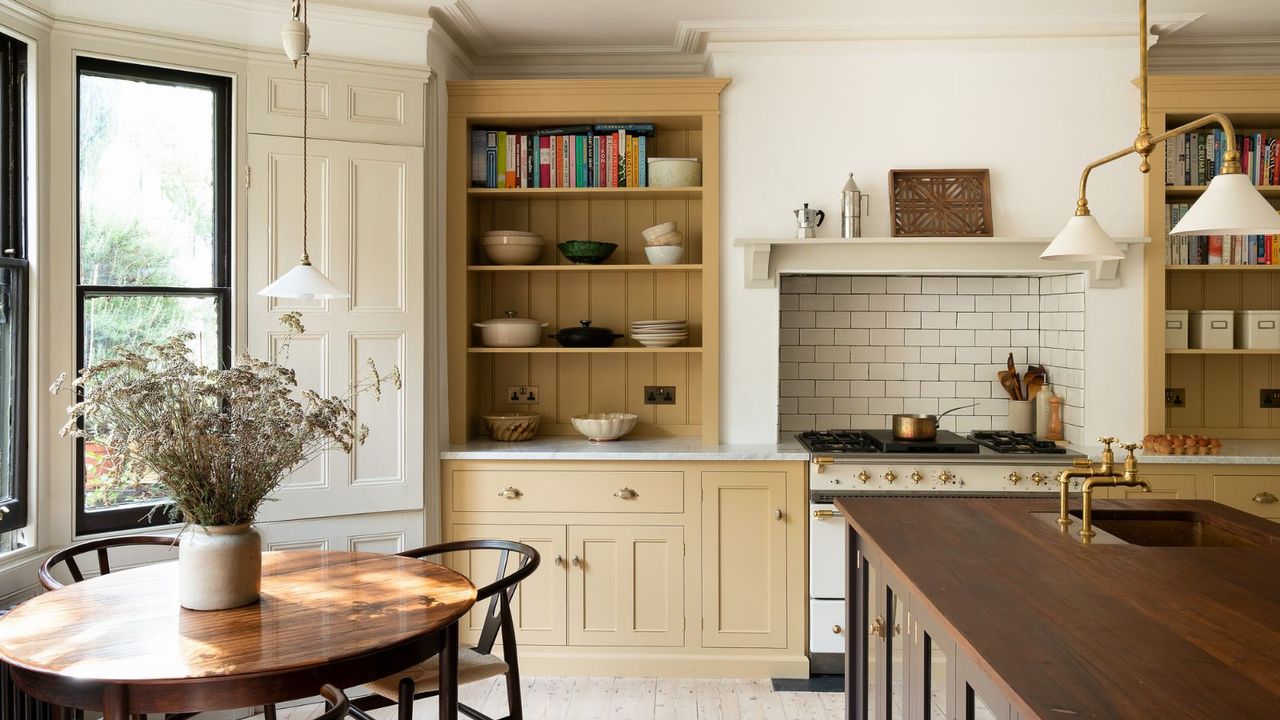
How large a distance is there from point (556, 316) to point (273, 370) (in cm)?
219

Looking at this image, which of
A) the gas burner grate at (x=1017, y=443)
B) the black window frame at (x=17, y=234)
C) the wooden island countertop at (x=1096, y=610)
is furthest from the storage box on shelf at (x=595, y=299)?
the wooden island countertop at (x=1096, y=610)

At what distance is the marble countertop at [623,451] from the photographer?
11.8ft

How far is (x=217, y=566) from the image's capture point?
2006 millimetres

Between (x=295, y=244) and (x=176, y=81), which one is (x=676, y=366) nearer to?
(x=295, y=244)

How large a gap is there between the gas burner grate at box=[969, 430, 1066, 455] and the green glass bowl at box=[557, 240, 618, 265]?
6.13ft

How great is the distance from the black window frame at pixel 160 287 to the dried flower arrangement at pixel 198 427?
120cm

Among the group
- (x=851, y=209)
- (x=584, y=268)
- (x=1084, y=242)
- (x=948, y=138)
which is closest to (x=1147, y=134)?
(x=1084, y=242)

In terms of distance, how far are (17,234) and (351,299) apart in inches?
42.9

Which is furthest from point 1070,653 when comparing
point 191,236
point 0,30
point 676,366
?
point 0,30

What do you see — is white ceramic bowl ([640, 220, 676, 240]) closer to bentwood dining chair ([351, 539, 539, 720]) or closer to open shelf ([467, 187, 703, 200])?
open shelf ([467, 187, 703, 200])

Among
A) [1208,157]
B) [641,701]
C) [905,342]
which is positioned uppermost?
→ [1208,157]

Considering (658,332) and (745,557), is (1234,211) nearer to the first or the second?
(745,557)

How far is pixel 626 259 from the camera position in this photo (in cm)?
420

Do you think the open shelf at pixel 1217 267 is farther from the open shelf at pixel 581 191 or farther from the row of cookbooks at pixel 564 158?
the row of cookbooks at pixel 564 158
